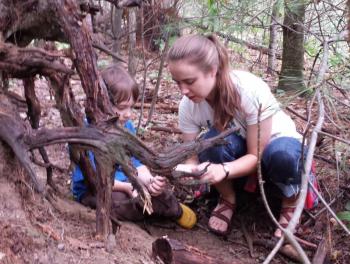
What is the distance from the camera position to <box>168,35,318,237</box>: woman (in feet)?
7.29

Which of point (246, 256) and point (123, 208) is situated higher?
point (123, 208)

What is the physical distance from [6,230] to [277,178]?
136cm

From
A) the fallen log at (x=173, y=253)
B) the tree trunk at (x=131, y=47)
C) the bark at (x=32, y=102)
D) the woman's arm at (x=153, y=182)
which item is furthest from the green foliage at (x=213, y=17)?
the fallen log at (x=173, y=253)

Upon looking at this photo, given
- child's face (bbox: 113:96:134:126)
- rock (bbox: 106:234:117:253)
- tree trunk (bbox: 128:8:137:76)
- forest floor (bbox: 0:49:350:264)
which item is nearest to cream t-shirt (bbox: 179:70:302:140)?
forest floor (bbox: 0:49:350:264)

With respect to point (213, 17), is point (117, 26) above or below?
below

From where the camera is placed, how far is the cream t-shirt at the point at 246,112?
7.59 ft

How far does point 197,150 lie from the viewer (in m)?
1.89

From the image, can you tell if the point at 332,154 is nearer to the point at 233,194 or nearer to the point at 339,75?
the point at 233,194

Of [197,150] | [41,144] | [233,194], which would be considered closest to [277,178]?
[233,194]

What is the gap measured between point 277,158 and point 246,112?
0.27 meters

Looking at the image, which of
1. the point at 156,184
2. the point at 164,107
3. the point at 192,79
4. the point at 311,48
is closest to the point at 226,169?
the point at 156,184

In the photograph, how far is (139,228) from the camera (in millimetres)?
Result: 2469

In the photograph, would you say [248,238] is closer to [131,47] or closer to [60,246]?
[60,246]

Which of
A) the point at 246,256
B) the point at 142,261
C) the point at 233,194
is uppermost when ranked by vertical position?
the point at 142,261
